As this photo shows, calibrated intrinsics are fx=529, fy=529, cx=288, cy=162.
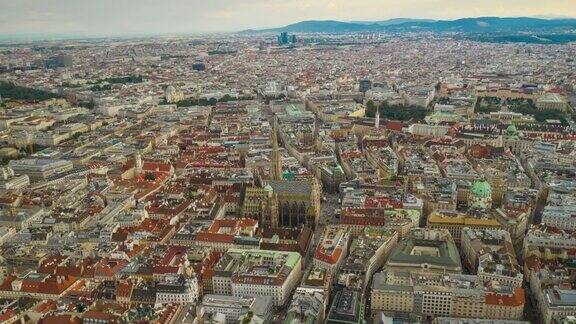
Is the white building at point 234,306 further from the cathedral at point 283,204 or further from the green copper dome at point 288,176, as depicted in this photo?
the green copper dome at point 288,176

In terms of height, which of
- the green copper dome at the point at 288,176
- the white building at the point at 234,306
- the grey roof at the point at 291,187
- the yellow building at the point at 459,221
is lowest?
the yellow building at the point at 459,221

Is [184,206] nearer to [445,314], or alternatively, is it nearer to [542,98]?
[445,314]

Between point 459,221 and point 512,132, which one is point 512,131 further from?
point 459,221

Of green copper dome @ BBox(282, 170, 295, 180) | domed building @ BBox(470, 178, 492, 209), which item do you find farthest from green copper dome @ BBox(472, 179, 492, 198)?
green copper dome @ BBox(282, 170, 295, 180)

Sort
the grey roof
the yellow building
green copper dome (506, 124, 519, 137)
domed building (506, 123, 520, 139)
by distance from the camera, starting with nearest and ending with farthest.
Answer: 1. the yellow building
2. the grey roof
3. domed building (506, 123, 520, 139)
4. green copper dome (506, 124, 519, 137)

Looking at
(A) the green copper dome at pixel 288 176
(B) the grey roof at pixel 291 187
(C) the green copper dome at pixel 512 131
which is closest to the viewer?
(B) the grey roof at pixel 291 187

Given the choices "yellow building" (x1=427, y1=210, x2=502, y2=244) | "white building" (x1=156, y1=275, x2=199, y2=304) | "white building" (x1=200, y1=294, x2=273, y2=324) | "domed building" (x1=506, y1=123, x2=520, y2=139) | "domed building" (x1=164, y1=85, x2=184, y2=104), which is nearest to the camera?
"white building" (x1=200, y1=294, x2=273, y2=324)

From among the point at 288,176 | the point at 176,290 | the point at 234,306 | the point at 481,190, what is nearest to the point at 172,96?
the point at 288,176

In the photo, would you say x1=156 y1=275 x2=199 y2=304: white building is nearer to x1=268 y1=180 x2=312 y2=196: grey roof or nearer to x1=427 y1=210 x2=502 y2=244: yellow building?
x1=268 y1=180 x2=312 y2=196: grey roof

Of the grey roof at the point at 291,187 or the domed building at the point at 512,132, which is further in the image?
the domed building at the point at 512,132

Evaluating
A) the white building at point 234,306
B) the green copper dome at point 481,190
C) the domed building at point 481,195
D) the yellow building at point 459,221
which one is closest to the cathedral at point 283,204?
the yellow building at point 459,221

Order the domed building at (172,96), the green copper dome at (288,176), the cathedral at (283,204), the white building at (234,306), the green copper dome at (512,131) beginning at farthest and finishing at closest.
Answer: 1. the domed building at (172,96)
2. the green copper dome at (512,131)
3. the green copper dome at (288,176)
4. the cathedral at (283,204)
5. the white building at (234,306)
